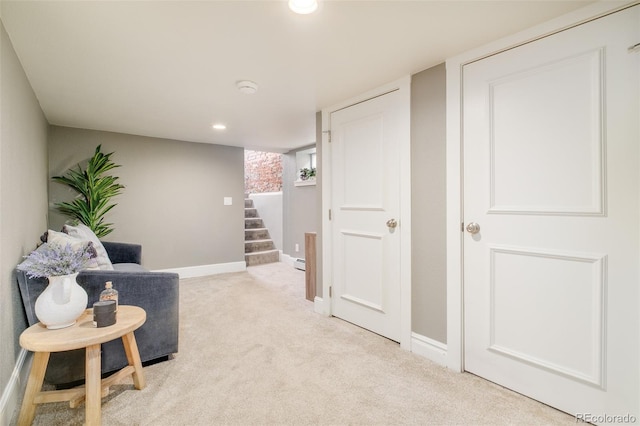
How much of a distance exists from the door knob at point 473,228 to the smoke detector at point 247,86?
1926 millimetres

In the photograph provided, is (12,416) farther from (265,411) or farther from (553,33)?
(553,33)

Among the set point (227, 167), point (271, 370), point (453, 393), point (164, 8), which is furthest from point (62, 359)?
point (227, 167)

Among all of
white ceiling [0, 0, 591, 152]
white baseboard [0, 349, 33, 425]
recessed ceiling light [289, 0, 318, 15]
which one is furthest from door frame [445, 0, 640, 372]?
white baseboard [0, 349, 33, 425]

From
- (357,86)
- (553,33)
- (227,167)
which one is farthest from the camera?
(227,167)

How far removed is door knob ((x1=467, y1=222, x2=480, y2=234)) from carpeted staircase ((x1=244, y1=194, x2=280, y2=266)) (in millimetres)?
4146

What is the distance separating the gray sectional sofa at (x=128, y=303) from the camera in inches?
65.1

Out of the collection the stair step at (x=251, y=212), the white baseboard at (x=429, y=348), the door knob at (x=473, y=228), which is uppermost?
the stair step at (x=251, y=212)

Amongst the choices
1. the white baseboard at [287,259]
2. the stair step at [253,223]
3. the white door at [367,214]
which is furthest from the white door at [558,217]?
the stair step at [253,223]

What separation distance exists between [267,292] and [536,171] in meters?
3.07

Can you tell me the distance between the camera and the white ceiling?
4.86 ft

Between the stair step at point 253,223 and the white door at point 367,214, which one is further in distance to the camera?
the stair step at point 253,223

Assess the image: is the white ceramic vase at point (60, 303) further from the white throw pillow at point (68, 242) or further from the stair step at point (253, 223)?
the stair step at point (253, 223)

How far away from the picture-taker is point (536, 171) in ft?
5.36

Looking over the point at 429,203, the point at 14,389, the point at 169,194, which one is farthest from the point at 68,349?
the point at 169,194
